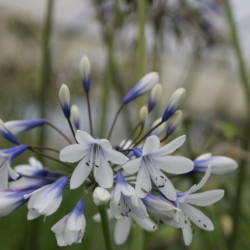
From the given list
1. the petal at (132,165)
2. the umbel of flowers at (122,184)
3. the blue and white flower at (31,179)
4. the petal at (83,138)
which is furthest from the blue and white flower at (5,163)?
the petal at (132,165)

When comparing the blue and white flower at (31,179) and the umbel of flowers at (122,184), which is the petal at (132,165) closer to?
the umbel of flowers at (122,184)

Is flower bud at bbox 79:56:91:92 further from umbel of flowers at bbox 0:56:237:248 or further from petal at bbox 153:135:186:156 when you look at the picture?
petal at bbox 153:135:186:156

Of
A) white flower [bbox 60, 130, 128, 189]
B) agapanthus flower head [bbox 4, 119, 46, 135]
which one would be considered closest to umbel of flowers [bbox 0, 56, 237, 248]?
white flower [bbox 60, 130, 128, 189]

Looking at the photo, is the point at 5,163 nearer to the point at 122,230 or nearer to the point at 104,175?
the point at 104,175

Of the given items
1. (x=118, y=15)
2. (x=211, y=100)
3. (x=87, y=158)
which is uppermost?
(x=118, y=15)

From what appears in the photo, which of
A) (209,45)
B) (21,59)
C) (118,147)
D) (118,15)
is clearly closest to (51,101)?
(21,59)

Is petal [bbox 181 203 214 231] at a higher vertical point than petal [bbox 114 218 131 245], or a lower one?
higher

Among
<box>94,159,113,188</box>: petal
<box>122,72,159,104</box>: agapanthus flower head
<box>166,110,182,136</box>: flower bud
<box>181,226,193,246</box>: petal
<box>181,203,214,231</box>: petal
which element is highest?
<box>122,72,159,104</box>: agapanthus flower head

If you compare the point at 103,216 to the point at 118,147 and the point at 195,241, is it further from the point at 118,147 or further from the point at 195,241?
the point at 195,241
